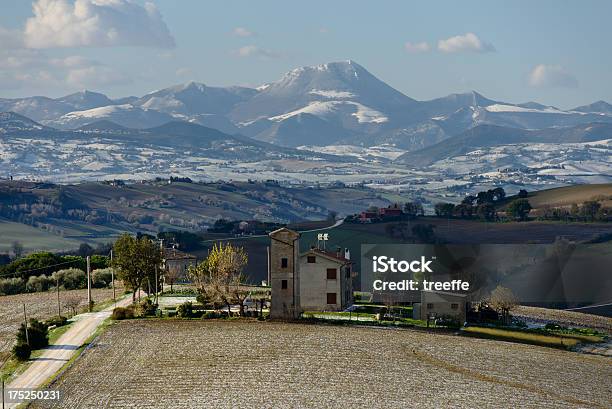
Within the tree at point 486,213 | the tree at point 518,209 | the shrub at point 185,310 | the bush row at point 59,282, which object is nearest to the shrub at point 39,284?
the bush row at point 59,282

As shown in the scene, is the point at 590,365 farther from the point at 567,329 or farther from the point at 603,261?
the point at 603,261

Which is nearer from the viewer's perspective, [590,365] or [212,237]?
[590,365]

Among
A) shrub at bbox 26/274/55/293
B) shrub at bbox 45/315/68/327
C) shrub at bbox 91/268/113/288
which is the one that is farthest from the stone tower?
shrub at bbox 26/274/55/293

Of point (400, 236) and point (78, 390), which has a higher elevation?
point (400, 236)

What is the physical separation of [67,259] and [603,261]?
164 ft

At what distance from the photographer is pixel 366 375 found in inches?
2399

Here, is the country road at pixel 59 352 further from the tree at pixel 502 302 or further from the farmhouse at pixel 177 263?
the tree at pixel 502 302

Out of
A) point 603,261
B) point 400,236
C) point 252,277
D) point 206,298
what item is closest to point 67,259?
point 252,277

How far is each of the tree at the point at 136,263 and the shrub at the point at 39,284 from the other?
17.4m

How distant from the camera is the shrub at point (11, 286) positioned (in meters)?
105

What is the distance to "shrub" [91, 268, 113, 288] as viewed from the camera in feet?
346

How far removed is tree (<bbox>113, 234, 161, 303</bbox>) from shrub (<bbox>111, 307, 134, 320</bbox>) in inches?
313

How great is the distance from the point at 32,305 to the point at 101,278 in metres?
13.3

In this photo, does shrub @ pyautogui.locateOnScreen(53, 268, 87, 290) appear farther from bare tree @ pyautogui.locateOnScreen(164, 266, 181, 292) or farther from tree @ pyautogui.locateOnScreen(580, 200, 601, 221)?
tree @ pyautogui.locateOnScreen(580, 200, 601, 221)
